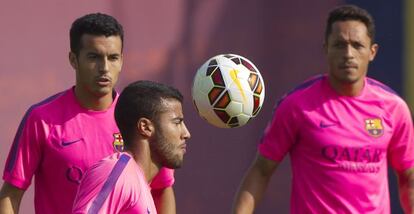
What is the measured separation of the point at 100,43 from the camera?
20.1 feet

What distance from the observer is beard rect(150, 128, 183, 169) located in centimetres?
492

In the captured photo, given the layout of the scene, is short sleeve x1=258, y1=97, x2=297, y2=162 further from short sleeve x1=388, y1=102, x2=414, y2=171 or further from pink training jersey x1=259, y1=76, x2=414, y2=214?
short sleeve x1=388, y1=102, x2=414, y2=171

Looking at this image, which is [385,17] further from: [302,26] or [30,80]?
[30,80]

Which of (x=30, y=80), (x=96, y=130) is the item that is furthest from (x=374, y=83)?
(x=30, y=80)

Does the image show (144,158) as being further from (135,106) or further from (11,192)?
(11,192)

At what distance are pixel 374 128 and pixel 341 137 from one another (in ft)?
0.70

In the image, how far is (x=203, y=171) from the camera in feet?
30.3

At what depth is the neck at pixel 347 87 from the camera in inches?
264

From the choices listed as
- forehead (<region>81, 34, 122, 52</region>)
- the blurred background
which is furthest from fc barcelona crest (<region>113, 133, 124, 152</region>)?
the blurred background

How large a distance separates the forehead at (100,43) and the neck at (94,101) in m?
0.24

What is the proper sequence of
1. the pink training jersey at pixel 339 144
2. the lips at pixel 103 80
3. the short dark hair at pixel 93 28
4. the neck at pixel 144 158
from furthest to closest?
the pink training jersey at pixel 339 144
the short dark hair at pixel 93 28
the lips at pixel 103 80
the neck at pixel 144 158

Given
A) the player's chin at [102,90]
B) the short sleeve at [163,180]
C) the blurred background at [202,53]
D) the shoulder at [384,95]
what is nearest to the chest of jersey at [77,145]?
the player's chin at [102,90]

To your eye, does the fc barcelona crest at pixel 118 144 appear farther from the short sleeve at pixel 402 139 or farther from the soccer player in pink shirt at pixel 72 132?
the short sleeve at pixel 402 139

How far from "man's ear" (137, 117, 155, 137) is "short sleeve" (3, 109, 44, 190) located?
1.23 metres
